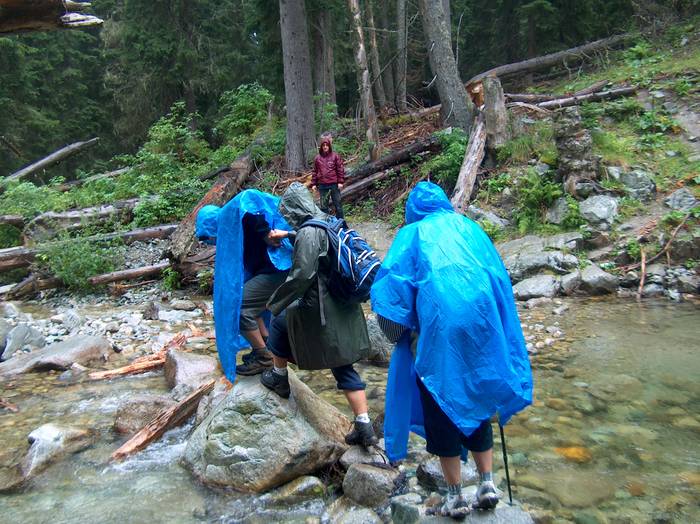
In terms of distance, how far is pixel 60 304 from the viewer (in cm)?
1078

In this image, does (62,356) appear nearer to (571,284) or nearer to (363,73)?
(571,284)

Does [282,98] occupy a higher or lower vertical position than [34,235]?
higher

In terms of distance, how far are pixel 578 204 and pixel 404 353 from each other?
7.57m

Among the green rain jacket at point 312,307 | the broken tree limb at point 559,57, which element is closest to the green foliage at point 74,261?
the green rain jacket at point 312,307

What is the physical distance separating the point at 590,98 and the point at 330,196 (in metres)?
6.55

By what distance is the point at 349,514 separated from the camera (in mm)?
3773

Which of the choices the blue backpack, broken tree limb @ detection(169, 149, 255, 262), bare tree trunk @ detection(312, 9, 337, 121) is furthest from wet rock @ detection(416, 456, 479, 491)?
bare tree trunk @ detection(312, 9, 337, 121)

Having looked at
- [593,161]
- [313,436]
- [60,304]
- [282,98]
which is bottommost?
[60,304]

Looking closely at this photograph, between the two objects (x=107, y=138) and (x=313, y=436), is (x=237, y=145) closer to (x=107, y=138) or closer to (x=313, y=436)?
(x=107, y=138)

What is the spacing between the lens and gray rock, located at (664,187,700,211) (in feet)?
29.8

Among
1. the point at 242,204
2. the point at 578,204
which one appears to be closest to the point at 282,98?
the point at 578,204

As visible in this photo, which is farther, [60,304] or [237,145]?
[237,145]

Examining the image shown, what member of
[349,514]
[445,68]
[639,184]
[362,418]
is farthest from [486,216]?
[349,514]

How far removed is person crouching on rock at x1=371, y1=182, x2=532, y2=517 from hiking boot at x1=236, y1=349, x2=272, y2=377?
175cm
